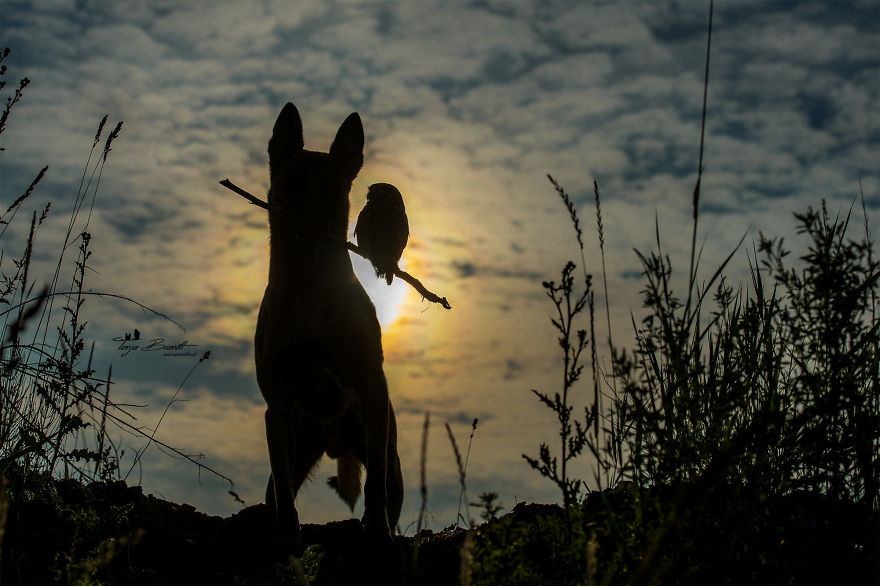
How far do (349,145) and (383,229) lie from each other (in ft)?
2.93

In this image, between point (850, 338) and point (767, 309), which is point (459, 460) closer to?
point (850, 338)

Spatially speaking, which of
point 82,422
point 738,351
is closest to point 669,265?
point 738,351

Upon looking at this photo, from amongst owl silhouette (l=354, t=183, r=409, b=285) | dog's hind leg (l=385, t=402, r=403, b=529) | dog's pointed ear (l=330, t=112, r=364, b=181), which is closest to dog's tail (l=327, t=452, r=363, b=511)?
dog's hind leg (l=385, t=402, r=403, b=529)

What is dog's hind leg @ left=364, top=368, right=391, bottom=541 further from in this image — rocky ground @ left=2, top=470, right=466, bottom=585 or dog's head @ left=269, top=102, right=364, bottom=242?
dog's head @ left=269, top=102, right=364, bottom=242

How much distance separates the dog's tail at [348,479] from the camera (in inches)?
249

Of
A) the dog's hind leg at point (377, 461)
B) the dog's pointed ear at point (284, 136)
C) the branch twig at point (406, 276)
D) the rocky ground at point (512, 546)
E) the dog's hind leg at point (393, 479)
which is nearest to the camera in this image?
the rocky ground at point (512, 546)

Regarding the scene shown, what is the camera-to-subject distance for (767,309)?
3709 mm

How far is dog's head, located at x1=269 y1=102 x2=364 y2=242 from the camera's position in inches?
202

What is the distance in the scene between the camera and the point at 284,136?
5559 mm

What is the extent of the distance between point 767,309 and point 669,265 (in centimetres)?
82

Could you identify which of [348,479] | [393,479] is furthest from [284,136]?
[348,479]

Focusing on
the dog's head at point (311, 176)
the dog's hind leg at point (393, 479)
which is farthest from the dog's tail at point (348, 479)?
the dog's head at point (311, 176)

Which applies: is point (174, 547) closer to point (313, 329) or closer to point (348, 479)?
point (313, 329)

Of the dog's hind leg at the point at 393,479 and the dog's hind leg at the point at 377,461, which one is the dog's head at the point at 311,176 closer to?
the dog's hind leg at the point at 377,461
